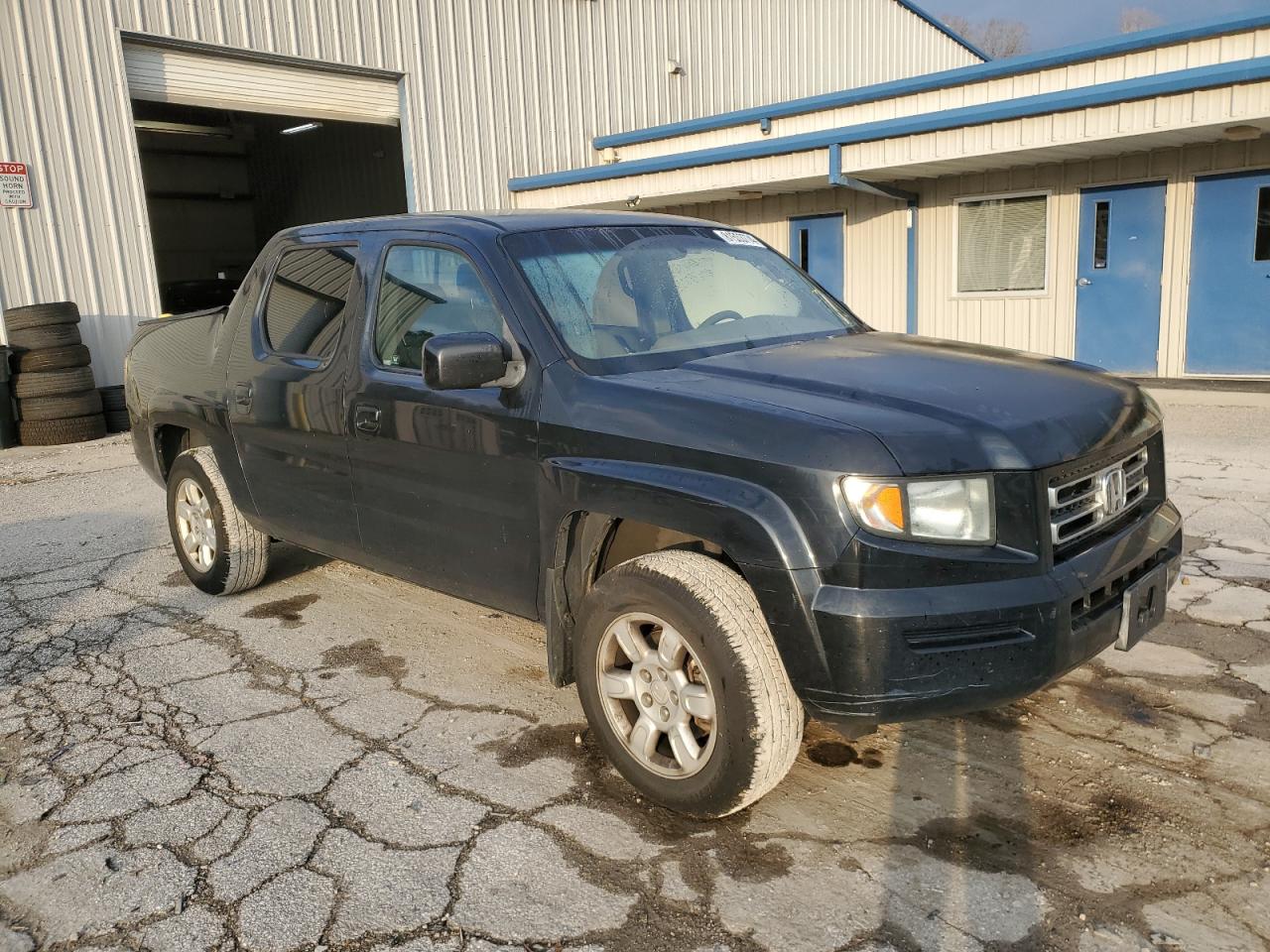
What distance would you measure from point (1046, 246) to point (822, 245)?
3.22m

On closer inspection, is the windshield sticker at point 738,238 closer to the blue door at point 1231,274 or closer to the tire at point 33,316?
the blue door at point 1231,274

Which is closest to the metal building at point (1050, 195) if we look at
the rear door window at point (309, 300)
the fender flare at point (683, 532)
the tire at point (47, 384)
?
the tire at point (47, 384)

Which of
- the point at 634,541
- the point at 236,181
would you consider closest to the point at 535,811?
the point at 634,541

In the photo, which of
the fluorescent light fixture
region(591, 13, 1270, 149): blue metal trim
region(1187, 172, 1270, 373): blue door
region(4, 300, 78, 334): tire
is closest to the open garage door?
the fluorescent light fixture

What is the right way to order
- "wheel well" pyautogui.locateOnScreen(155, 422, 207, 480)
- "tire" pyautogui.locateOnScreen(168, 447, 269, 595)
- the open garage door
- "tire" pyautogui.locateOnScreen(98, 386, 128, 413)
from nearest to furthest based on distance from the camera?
"tire" pyautogui.locateOnScreen(168, 447, 269, 595) → "wheel well" pyautogui.locateOnScreen(155, 422, 207, 480) → "tire" pyautogui.locateOnScreen(98, 386, 128, 413) → the open garage door

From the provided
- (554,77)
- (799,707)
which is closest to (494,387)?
(799,707)

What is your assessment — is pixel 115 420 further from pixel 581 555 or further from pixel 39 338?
pixel 581 555

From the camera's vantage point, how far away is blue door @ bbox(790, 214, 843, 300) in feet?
46.9

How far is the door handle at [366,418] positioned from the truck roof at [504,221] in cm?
73

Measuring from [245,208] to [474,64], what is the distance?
14169 millimetres

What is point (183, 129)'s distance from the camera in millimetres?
24281

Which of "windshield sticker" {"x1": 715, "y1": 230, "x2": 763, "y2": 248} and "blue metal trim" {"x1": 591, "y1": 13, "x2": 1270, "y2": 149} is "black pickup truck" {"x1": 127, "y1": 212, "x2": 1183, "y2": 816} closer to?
"windshield sticker" {"x1": 715, "y1": 230, "x2": 763, "y2": 248}

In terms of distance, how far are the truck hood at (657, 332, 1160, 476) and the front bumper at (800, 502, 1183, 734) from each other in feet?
1.09

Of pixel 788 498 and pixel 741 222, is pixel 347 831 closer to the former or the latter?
pixel 788 498
